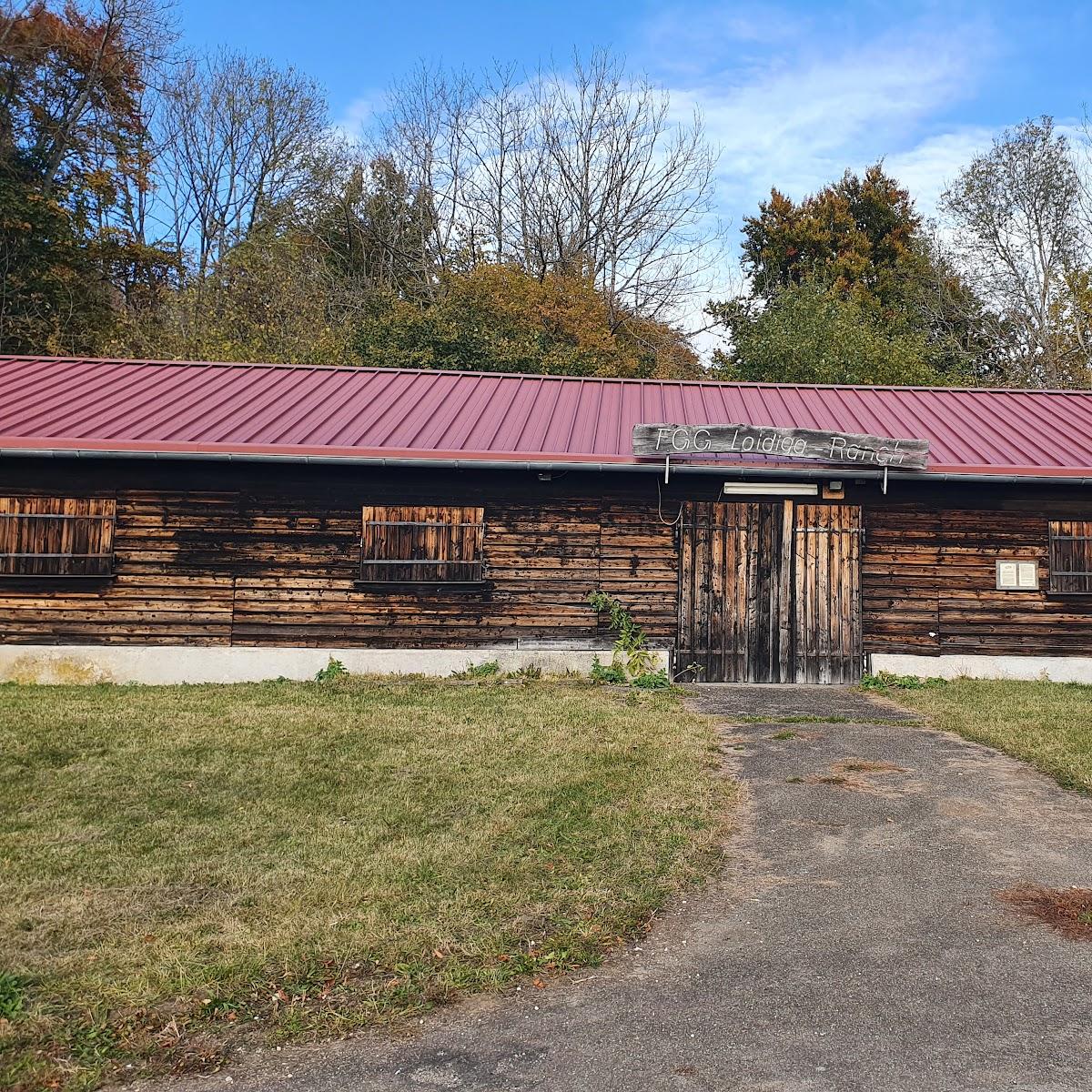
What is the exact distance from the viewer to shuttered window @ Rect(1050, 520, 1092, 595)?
12.6m

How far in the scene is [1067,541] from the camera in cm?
1267

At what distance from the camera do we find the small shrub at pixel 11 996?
3.57 meters

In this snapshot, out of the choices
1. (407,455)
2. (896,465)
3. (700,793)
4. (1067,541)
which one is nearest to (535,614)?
(407,455)

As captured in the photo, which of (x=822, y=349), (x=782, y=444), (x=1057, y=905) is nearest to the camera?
(x=1057, y=905)

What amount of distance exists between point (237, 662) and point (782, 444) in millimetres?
7597

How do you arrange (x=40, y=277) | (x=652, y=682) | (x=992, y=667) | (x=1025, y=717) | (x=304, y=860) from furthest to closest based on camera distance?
(x=40, y=277)
(x=992, y=667)
(x=652, y=682)
(x=1025, y=717)
(x=304, y=860)

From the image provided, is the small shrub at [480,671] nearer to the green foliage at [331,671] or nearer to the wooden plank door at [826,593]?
the green foliage at [331,671]

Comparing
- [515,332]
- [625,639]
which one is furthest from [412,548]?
[515,332]

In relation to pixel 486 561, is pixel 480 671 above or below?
below

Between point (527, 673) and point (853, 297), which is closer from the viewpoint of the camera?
point (527, 673)

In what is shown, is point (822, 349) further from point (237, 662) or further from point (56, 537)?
point (56, 537)

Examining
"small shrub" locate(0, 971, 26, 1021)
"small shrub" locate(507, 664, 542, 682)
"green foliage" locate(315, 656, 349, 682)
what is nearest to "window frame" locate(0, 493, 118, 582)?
"green foliage" locate(315, 656, 349, 682)

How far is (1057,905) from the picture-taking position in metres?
4.72

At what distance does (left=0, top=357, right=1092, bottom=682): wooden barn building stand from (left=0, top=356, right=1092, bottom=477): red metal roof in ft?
0.45
